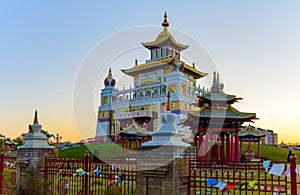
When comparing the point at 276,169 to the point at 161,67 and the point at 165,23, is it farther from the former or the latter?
the point at 165,23

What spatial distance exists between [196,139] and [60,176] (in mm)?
→ 16213

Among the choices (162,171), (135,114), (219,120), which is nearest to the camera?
(162,171)

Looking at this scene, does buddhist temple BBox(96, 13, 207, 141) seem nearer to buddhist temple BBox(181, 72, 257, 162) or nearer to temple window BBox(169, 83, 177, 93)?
temple window BBox(169, 83, 177, 93)

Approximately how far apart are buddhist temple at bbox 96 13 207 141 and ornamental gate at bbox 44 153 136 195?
102 ft

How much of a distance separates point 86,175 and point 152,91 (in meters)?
37.9

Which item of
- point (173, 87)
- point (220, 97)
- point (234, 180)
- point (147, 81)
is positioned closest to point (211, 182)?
point (234, 180)

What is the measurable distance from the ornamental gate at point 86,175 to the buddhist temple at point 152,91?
31.1 metres

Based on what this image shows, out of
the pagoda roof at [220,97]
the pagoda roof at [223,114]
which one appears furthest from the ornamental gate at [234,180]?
the pagoda roof at [220,97]

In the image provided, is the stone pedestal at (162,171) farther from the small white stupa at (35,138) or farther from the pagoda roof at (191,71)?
the pagoda roof at (191,71)

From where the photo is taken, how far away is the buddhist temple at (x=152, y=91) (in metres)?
42.4

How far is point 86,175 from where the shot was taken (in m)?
7.66

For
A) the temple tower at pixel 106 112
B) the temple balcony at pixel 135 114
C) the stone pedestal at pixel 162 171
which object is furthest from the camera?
the temple tower at pixel 106 112

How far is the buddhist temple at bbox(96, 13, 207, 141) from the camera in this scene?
139ft

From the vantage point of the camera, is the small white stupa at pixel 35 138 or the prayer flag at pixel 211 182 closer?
the prayer flag at pixel 211 182
